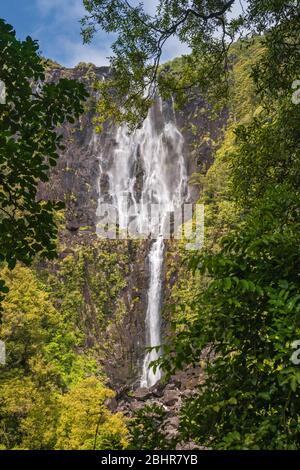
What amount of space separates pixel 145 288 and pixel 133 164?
43.3 ft

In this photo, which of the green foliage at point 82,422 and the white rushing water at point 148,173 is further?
the white rushing water at point 148,173

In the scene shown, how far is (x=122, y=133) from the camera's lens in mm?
48062

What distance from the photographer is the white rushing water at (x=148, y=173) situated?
4288 cm

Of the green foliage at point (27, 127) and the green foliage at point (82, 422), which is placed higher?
the green foliage at point (27, 127)

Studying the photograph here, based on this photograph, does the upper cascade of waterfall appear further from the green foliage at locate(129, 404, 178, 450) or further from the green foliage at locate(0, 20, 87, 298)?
the green foliage at locate(129, 404, 178, 450)

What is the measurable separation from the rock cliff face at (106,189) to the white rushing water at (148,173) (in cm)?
40

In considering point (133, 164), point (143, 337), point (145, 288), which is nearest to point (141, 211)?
point (133, 164)

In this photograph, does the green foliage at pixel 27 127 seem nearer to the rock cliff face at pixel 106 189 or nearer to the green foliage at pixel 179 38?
the green foliage at pixel 179 38

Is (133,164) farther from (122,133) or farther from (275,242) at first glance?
(275,242)

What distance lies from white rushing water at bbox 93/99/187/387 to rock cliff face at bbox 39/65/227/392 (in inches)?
15.6

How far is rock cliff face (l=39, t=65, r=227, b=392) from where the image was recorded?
3631cm

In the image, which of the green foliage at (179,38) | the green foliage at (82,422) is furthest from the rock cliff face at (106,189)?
the green foliage at (179,38)

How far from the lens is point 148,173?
44.7 meters

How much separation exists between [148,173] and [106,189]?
4.32 meters
